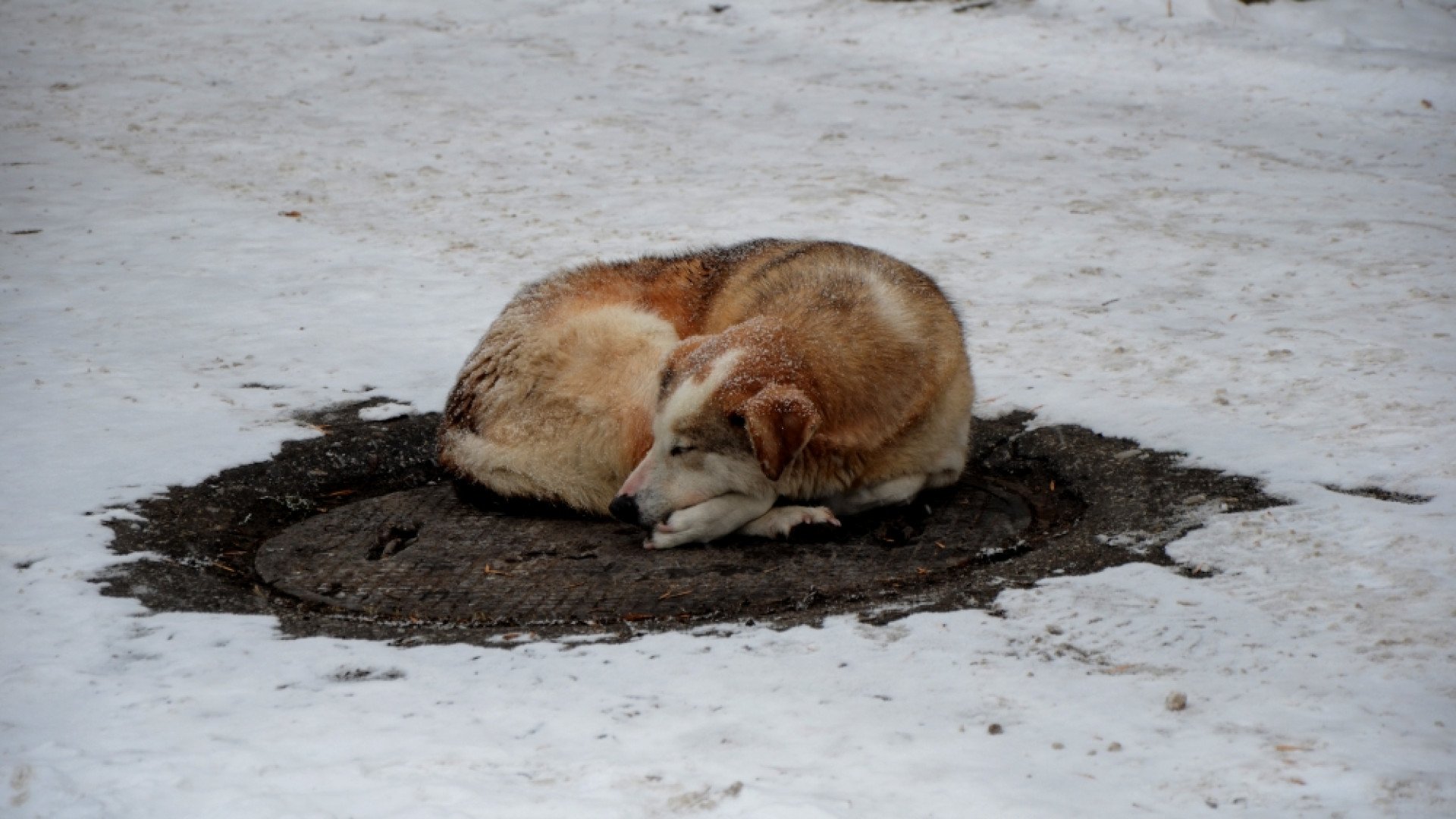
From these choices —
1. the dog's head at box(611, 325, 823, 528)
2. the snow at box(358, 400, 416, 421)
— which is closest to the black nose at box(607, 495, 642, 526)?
the dog's head at box(611, 325, 823, 528)

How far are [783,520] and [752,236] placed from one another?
4.59 metres

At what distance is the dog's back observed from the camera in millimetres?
4645

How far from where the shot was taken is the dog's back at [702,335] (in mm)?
4645

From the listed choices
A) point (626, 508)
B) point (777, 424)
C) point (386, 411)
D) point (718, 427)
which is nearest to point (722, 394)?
point (718, 427)

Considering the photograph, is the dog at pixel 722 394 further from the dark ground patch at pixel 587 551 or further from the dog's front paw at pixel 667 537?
the dark ground patch at pixel 587 551

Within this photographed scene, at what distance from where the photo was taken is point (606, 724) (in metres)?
3.21

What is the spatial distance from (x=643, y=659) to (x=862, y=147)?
8035 millimetres

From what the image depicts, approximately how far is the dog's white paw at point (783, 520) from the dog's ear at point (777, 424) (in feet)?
1.15

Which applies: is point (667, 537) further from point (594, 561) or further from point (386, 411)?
point (386, 411)

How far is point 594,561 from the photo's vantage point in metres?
4.47

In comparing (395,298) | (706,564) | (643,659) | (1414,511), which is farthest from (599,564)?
(395,298)

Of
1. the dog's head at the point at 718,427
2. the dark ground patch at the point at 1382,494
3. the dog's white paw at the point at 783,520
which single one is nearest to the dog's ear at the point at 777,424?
the dog's head at the point at 718,427

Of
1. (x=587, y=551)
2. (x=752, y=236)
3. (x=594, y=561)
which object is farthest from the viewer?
(x=752, y=236)

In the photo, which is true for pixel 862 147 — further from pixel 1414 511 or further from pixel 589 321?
pixel 1414 511
